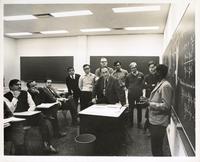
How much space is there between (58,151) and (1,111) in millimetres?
667

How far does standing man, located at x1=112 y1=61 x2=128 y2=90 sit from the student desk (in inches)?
9.9

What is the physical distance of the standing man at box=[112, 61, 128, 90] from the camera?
7.29 feet

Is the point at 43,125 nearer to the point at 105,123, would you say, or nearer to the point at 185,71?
the point at 105,123

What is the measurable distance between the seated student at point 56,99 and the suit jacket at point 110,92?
0.28 meters

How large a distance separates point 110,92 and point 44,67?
0.78m

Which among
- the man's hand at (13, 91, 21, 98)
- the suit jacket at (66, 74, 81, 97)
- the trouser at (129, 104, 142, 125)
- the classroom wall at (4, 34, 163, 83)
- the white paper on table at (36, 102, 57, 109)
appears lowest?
the trouser at (129, 104, 142, 125)

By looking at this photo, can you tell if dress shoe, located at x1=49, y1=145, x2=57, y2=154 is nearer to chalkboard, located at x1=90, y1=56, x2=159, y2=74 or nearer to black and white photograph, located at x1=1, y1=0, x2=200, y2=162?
black and white photograph, located at x1=1, y1=0, x2=200, y2=162

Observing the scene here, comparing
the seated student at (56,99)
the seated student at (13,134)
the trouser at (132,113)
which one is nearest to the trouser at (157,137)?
the trouser at (132,113)

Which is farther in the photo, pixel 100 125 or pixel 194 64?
pixel 100 125

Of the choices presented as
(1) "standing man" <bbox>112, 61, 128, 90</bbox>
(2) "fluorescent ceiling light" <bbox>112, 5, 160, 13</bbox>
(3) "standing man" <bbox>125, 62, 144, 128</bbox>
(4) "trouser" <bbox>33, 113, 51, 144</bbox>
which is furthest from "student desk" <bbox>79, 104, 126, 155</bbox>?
(2) "fluorescent ceiling light" <bbox>112, 5, 160, 13</bbox>

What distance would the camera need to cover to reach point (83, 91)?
7.57 feet

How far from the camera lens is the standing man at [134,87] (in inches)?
85.8
